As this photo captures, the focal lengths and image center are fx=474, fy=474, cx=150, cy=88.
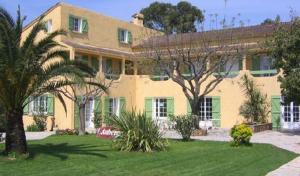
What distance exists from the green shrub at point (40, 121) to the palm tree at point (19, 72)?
47.7ft

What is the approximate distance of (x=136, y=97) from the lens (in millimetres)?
34781

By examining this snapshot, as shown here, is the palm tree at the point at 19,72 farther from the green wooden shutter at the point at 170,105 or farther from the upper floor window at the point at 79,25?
the green wooden shutter at the point at 170,105

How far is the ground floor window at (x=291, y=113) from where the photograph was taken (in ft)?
95.5

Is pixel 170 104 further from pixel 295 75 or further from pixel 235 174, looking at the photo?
pixel 235 174

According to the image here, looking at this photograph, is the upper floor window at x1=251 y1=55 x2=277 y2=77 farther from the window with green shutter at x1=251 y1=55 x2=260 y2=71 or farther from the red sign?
the red sign

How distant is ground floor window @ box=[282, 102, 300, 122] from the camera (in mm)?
29094

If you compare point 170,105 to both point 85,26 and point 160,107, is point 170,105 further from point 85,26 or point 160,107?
point 85,26

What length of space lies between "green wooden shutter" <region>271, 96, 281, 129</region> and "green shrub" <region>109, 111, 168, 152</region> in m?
14.5

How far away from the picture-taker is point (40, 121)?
28.9 meters

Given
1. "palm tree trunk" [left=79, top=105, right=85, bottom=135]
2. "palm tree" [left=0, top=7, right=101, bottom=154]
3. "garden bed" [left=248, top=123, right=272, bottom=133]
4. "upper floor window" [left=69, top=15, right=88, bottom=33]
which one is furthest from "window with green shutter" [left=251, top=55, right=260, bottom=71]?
"palm tree" [left=0, top=7, right=101, bottom=154]

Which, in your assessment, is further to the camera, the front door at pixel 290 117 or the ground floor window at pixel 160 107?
the ground floor window at pixel 160 107

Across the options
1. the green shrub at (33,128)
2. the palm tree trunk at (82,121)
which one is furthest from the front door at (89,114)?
the palm tree trunk at (82,121)

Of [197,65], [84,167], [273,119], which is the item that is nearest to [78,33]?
[197,65]

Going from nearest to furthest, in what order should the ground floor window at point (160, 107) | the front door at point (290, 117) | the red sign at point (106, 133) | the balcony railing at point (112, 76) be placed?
1. the red sign at point (106, 133)
2. the front door at point (290, 117)
3. the balcony railing at point (112, 76)
4. the ground floor window at point (160, 107)
